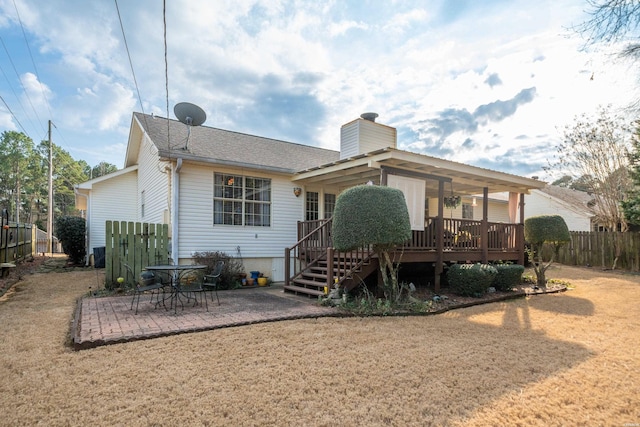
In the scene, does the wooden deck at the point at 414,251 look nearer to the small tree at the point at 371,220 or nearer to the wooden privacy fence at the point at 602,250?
the small tree at the point at 371,220

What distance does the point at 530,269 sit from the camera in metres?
14.4

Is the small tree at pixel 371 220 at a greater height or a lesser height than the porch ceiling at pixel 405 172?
lesser

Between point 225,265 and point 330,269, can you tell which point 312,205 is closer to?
point 225,265

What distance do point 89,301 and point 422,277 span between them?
824cm

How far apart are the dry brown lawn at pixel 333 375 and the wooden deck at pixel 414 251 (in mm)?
1852

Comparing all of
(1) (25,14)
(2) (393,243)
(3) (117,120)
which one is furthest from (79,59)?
(2) (393,243)

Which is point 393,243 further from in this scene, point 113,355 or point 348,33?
point 348,33

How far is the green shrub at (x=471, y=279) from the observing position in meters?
8.30

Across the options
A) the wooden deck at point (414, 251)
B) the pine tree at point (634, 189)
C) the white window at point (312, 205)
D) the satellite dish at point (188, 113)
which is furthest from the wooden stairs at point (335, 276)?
the pine tree at point (634, 189)

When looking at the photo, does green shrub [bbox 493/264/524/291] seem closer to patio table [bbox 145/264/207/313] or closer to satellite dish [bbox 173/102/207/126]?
patio table [bbox 145/264/207/313]

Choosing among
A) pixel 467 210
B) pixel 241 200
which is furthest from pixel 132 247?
pixel 467 210

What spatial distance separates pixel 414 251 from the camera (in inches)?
341

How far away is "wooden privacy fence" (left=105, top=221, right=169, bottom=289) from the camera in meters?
8.43

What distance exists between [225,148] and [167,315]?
243 inches
